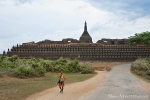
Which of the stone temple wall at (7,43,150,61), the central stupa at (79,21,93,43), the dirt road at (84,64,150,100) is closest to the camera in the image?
the dirt road at (84,64,150,100)

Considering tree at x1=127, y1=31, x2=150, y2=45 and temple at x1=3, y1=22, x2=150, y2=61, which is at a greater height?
tree at x1=127, y1=31, x2=150, y2=45

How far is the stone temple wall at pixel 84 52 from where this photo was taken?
164 feet

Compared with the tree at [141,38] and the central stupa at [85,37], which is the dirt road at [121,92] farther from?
the central stupa at [85,37]

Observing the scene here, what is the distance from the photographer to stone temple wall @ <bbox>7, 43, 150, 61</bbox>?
50.1 m

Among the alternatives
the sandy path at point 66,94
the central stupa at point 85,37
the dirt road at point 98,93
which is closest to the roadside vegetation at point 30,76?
the sandy path at point 66,94

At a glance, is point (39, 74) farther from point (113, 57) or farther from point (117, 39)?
point (117, 39)

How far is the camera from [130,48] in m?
54.2

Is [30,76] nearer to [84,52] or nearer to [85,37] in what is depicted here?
[84,52]

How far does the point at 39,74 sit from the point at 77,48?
3061 centimetres

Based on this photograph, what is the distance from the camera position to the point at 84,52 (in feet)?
170

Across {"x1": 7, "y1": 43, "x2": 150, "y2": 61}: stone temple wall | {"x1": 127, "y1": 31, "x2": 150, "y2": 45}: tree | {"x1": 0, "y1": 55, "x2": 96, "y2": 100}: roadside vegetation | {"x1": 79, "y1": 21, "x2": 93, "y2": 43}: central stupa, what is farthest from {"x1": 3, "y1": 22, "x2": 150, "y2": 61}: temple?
{"x1": 0, "y1": 55, "x2": 96, "y2": 100}: roadside vegetation

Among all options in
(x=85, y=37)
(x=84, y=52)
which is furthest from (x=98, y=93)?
(x=85, y=37)

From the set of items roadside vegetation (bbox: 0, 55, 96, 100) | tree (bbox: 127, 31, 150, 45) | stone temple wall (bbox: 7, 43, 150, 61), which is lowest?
roadside vegetation (bbox: 0, 55, 96, 100)

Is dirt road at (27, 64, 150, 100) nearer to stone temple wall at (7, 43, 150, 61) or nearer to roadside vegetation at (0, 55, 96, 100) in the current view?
roadside vegetation at (0, 55, 96, 100)
